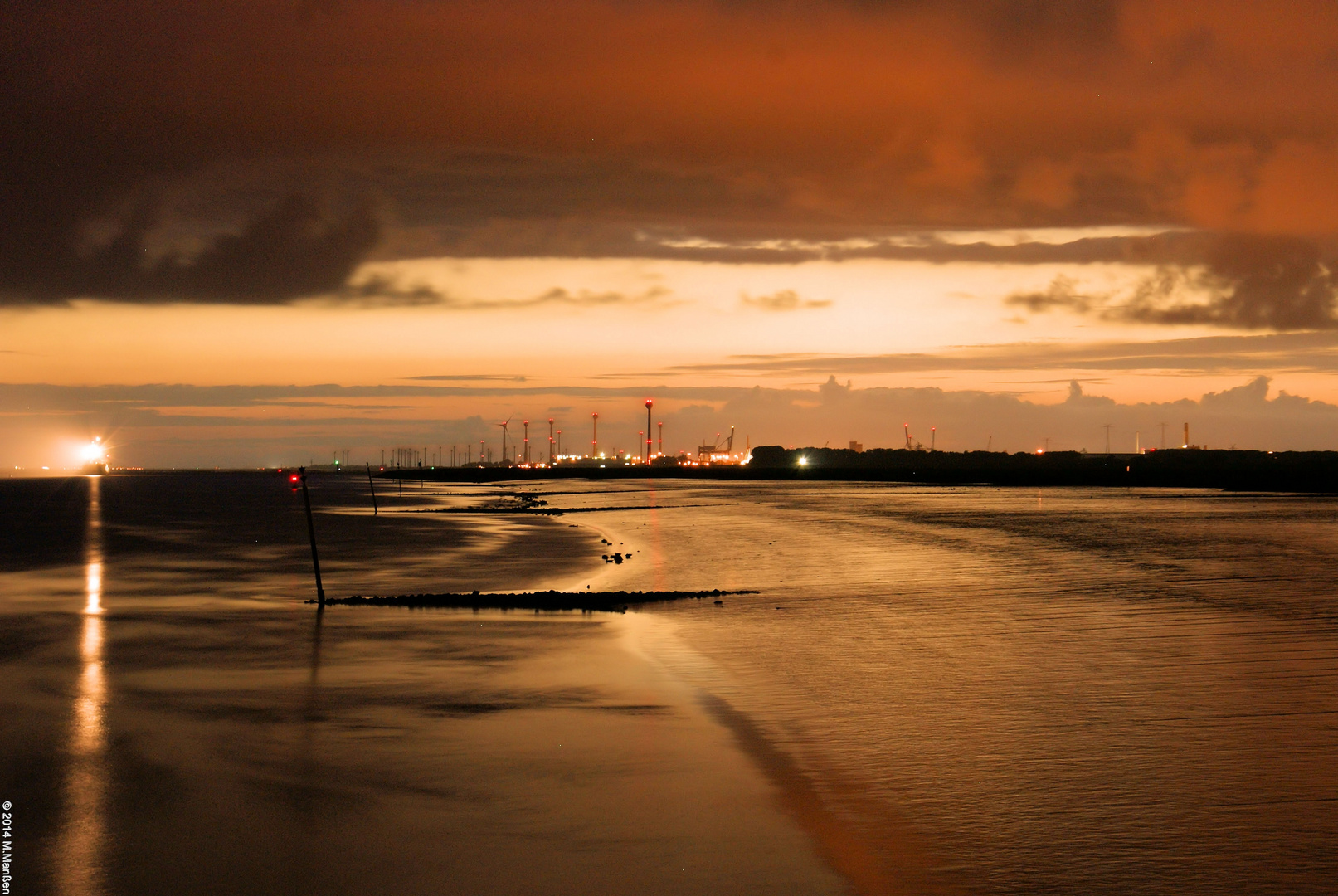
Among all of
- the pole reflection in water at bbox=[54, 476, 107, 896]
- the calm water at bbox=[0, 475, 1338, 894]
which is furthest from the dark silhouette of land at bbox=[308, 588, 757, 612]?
the pole reflection in water at bbox=[54, 476, 107, 896]

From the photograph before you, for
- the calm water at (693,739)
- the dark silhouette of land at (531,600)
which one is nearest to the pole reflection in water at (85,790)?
the calm water at (693,739)

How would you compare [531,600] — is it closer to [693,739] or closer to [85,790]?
[693,739]

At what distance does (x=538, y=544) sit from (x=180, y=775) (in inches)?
1485

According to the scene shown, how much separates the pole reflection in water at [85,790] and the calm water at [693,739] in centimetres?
5

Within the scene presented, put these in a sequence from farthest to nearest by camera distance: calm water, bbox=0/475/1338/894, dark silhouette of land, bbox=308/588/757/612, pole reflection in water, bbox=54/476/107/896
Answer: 1. dark silhouette of land, bbox=308/588/757/612
2. calm water, bbox=0/475/1338/894
3. pole reflection in water, bbox=54/476/107/896

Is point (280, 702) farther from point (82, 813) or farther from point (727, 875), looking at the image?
point (727, 875)

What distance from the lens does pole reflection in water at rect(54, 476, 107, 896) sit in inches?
403

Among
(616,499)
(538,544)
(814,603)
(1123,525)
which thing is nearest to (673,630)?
(814,603)

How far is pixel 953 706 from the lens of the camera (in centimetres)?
1675

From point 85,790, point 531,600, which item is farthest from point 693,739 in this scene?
point 531,600

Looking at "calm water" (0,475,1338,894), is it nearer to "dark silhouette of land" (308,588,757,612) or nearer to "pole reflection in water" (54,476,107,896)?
"pole reflection in water" (54,476,107,896)

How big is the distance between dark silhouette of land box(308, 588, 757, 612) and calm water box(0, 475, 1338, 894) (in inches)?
46.1

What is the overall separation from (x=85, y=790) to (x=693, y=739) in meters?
7.50

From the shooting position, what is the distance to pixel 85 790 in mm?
12820
